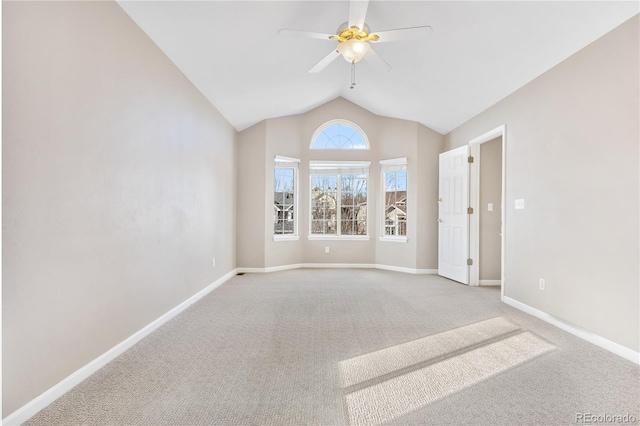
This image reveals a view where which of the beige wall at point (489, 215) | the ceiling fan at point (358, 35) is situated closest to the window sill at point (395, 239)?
the beige wall at point (489, 215)

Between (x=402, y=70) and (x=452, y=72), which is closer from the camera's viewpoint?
(x=452, y=72)

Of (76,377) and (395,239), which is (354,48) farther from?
(395,239)

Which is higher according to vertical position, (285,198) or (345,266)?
(285,198)

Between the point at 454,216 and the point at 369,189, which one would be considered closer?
the point at 454,216

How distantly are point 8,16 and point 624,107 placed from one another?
3.85 meters

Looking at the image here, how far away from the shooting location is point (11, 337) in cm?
155

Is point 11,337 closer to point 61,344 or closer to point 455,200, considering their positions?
point 61,344

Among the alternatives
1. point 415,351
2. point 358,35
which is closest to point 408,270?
point 415,351

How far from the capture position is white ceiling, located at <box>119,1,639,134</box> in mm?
2615

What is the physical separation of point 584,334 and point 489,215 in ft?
7.80

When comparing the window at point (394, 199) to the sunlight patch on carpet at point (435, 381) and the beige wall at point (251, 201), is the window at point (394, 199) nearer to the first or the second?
the beige wall at point (251, 201)

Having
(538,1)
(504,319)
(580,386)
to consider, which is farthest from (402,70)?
(580,386)

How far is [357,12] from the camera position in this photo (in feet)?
7.82

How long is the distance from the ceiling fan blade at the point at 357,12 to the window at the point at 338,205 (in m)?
4.00
